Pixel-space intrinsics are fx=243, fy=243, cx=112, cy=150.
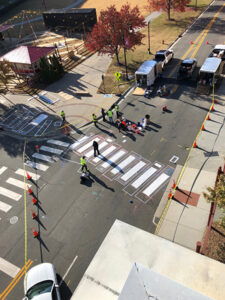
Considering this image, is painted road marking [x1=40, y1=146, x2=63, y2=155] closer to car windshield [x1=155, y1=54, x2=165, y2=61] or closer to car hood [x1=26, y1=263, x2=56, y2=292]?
car hood [x1=26, y1=263, x2=56, y2=292]

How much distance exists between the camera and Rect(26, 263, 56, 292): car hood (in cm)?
1407

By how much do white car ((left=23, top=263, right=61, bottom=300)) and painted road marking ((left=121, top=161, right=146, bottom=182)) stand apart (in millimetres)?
8805

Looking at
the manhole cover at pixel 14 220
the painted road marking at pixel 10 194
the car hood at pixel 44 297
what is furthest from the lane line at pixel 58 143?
the car hood at pixel 44 297

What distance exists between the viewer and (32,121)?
29.3m

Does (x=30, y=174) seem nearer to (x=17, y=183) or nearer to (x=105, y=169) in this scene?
(x=17, y=183)

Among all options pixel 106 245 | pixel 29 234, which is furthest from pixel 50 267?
pixel 106 245

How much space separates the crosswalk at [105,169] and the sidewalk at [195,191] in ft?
4.85

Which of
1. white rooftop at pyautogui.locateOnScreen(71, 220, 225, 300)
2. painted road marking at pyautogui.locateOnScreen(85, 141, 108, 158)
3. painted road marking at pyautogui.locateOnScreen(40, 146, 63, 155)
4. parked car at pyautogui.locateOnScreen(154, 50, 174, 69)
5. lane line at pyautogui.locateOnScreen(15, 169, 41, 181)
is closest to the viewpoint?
white rooftop at pyautogui.locateOnScreen(71, 220, 225, 300)

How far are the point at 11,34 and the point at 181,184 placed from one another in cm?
5977

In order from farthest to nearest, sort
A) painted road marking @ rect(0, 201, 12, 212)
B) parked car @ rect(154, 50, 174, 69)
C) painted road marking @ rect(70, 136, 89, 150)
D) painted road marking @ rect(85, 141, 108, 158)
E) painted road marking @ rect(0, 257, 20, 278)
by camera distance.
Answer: parked car @ rect(154, 50, 174, 69)
painted road marking @ rect(70, 136, 89, 150)
painted road marking @ rect(85, 141, 108, 158)
painted road marking @ rect(0, 201, 12, 212)
painted road marking @ rect(0, 257, 20, 278)

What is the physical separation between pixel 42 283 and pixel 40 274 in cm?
52

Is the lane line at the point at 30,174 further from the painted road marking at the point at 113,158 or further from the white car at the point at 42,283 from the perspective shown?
the white car at the point at 42,283

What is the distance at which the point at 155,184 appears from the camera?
1962cm

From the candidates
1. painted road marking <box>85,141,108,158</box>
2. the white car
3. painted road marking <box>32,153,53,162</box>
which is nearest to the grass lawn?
painted road marking <box>85,141,108,158</box>
